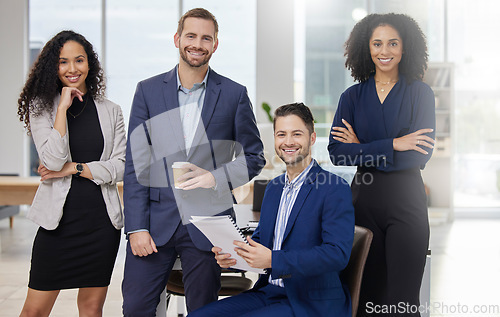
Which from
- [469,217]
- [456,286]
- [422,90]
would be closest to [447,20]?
[469,217]

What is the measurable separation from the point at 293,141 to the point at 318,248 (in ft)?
1.35

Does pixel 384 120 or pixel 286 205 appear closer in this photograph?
pixel 286 205

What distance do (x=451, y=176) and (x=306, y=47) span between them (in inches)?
130

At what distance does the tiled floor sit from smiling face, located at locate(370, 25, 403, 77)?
232cm

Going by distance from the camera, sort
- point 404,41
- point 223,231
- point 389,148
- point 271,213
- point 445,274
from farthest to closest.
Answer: point 445,274
point 404,41
point 389,148
point 271,213
point 223,231

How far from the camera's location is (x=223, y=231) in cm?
169

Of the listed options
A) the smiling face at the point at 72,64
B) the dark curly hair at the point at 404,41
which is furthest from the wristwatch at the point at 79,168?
the dark curly hair at the point at 404,41

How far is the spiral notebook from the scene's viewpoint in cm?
164

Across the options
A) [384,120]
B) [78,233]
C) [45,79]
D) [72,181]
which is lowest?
[78,233]

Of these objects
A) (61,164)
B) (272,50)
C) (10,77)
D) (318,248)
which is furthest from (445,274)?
(10,77)

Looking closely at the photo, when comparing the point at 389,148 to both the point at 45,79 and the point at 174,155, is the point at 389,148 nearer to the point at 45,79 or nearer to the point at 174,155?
the point at 174,155

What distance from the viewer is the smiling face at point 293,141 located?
1.90 m

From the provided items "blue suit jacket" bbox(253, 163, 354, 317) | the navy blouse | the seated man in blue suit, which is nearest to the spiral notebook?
the seated man in blue suit

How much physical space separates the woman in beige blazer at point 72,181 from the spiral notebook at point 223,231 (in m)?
0.67
